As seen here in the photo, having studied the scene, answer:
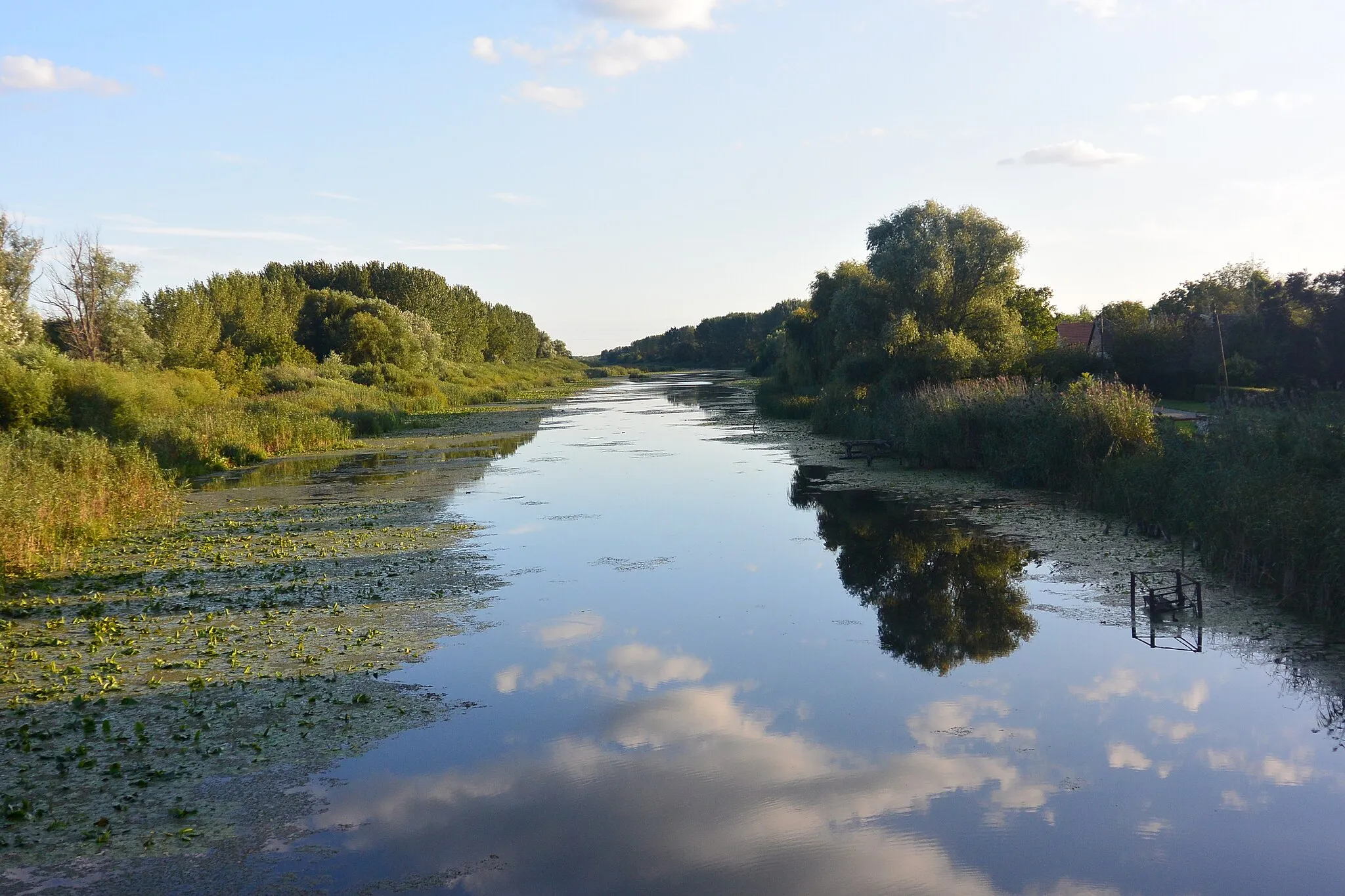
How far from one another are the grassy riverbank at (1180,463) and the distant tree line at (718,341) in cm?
12908

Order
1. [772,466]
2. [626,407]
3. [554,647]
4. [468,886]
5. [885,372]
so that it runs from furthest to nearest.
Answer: [626,407] → [885,372] → [772,466] → [554,647] → [468,886]

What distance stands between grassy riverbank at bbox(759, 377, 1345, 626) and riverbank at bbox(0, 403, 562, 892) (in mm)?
9328

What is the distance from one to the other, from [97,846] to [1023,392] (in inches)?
859

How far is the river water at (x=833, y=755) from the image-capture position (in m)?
6.05

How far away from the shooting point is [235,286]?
66250 millimetres

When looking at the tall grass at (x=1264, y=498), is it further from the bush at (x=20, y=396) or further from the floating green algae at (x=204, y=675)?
the bush at (x=20, y=396)

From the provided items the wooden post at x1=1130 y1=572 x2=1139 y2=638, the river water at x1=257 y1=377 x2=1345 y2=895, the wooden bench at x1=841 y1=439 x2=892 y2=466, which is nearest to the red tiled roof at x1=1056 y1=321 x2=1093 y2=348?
the wooden bench at x1=841 y1=439 x2=892 y2=466

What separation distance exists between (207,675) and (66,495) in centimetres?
952

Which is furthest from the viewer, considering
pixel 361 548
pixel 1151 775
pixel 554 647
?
pixel 361 548

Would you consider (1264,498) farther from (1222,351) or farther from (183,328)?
(183,328)

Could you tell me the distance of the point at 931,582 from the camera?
13633 mm

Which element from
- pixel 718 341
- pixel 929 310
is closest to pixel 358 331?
pixel 929 310

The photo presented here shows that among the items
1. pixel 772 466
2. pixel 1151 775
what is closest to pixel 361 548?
pixel 1151 775

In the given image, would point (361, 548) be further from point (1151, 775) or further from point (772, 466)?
point (772, 466)
